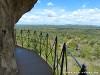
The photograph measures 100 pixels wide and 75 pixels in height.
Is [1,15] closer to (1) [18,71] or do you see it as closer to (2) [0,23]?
(2) [0,23]

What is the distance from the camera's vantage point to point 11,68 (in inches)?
288

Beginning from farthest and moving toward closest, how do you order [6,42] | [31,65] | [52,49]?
1. [52,49]
2. [31,65]
3. [6,42]

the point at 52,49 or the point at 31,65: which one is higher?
the point at 52,49

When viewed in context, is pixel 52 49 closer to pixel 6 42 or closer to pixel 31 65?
pixel 31 65

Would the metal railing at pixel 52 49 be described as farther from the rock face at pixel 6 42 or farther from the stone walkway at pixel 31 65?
the rock face at pixel 6 42

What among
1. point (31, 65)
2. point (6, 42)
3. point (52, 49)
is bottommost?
point (31, 65)

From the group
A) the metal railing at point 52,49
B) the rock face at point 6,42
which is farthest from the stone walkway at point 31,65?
the rock face at point 6,42

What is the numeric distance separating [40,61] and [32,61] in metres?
0.38

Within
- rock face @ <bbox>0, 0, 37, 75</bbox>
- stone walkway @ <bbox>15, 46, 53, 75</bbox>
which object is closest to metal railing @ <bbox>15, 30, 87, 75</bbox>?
stone walkway @ <bbox>15, 46, 53, 75</bbox>

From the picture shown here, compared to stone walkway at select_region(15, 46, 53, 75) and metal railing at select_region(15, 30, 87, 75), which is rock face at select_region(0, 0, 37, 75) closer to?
stone walkway at select_region(15, 46, 53, 75)

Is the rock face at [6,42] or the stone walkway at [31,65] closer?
the rock face at [6,42]

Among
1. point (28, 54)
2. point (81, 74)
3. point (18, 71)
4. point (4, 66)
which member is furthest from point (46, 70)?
point (81, 74)

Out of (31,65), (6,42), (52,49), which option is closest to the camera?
(6,42)

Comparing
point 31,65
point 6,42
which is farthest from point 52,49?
point 6,42
